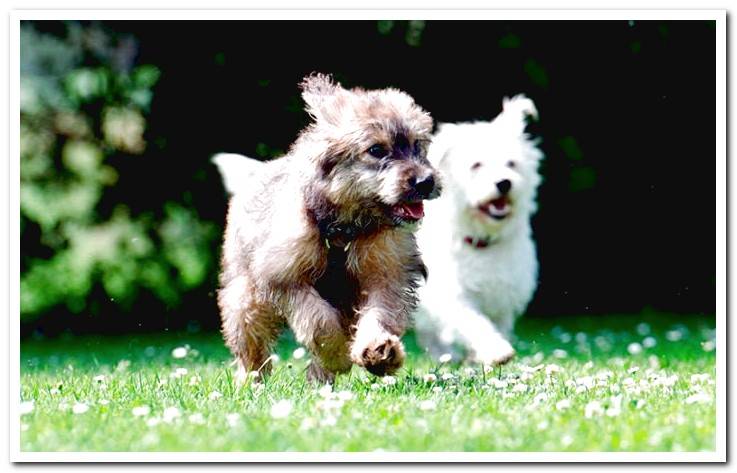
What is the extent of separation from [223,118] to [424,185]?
552cm

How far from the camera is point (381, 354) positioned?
5.11m

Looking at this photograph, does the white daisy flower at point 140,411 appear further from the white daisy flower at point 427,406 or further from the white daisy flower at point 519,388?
the white daisy flower at point 519,388

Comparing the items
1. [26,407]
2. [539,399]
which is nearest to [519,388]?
[539,399]

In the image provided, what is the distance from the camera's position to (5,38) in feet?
17.4

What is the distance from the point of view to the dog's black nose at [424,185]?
5148 mm

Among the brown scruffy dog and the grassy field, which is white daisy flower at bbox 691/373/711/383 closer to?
the grassy field

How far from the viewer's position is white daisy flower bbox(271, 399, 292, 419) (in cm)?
441

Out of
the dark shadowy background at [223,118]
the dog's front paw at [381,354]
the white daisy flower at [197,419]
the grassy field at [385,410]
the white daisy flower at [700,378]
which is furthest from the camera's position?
the dark shadowy background at [223,118]

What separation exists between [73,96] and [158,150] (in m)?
0.88

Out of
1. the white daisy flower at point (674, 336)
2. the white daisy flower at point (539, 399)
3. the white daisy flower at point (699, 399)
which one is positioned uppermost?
the white daisy flower at point (699, 399)

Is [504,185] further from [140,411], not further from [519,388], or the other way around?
[140,411]

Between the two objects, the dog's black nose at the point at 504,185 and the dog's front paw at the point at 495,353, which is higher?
the dog's black nose at the point at 504,185

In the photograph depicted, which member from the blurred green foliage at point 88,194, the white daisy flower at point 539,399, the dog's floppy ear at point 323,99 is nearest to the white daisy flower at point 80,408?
the dog's floppy ear at point 323,99

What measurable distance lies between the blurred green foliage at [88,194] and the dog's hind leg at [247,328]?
453 centimetres
